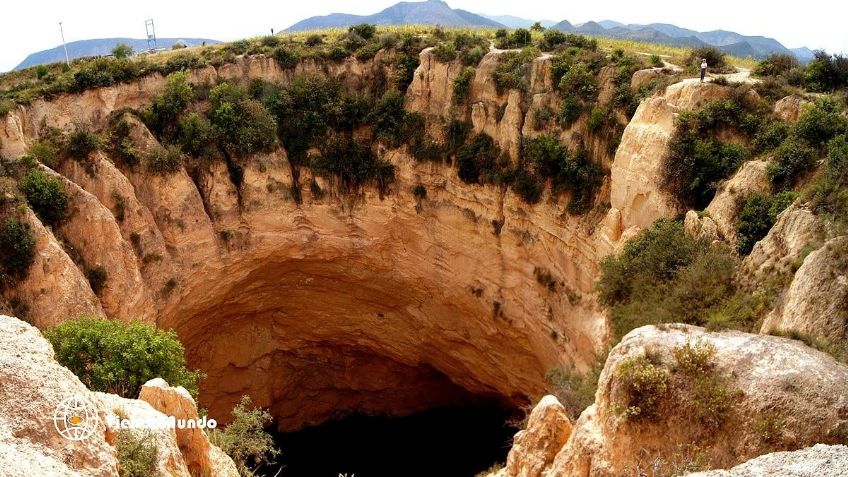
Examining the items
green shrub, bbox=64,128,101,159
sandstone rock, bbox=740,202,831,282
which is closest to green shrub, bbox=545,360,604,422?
sandstone rock, bbox=740,202,831,282

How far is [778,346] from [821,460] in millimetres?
3084

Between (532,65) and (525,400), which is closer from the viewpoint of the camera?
(532,65)

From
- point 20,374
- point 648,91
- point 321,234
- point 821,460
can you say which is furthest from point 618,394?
point 321,234

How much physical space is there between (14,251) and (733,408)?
20996 mm

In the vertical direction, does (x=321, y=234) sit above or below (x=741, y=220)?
below

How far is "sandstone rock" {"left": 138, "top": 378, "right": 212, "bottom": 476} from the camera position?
13.6 m

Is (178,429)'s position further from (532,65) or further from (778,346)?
(532,65)

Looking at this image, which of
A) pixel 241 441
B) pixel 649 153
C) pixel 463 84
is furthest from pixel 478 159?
pixel 241 441

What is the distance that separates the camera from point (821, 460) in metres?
8.51

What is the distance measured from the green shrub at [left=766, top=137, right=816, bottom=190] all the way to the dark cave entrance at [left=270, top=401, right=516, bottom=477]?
17452 millimetres

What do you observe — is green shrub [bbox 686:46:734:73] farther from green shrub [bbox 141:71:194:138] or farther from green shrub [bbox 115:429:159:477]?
green shrub [bbox 115:429:159:477]

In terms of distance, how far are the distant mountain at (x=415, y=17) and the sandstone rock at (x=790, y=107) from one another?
2770 inches

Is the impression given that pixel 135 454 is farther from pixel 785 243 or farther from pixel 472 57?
pixel 472 57

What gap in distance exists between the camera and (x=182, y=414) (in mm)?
13828
